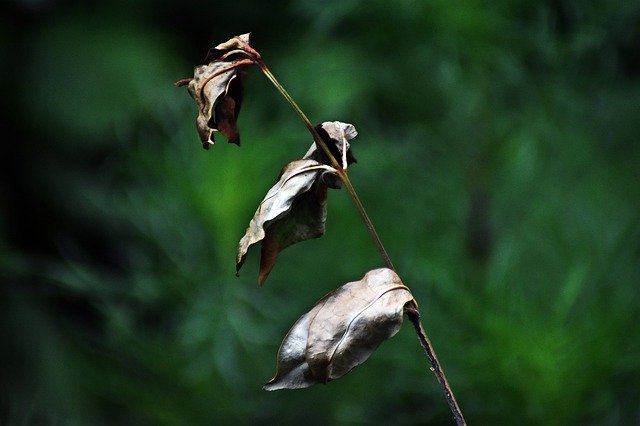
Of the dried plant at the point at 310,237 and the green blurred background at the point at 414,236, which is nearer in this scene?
the dried plant at the point at 310,237

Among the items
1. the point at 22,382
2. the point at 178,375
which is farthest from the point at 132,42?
the point at 178,375

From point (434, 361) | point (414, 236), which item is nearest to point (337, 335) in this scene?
point (434, 361)

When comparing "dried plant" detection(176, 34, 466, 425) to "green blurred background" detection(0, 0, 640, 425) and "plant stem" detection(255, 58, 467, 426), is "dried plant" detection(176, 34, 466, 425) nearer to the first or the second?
"plant stem" detection(255, 58, 467, 426)

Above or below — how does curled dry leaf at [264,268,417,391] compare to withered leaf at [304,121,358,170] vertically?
below

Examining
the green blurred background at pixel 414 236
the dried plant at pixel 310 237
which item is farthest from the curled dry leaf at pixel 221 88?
the green blurred background at pixel 414 236

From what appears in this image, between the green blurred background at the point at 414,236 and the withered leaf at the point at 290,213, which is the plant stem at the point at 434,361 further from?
the green blurred background at the point at 414,236

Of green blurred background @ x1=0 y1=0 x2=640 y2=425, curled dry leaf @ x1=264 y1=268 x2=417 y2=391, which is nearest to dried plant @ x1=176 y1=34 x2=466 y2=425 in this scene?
curled dry leaf @ x1=264 y1=268 x2=417 y2=391

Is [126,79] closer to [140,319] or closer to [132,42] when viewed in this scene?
[132,42]
